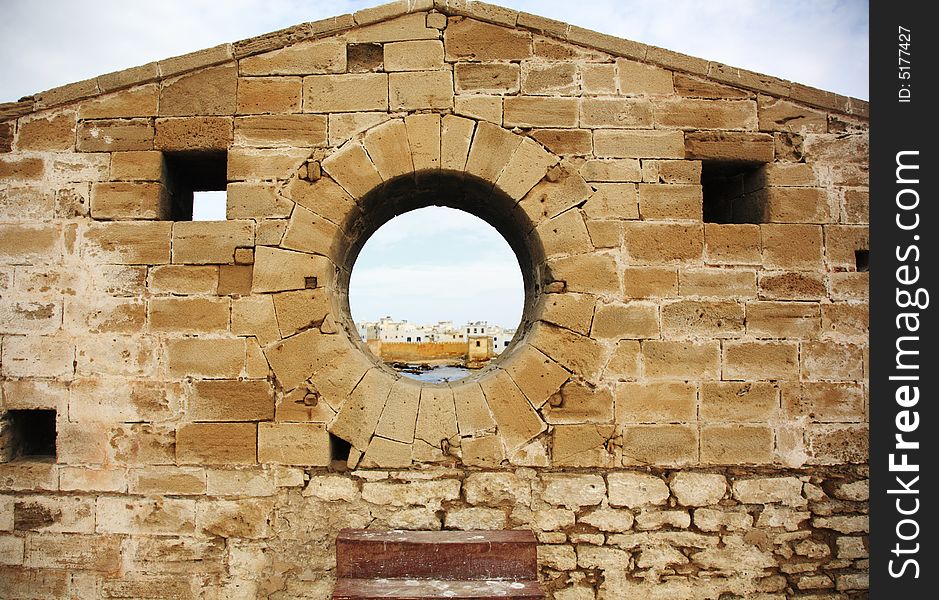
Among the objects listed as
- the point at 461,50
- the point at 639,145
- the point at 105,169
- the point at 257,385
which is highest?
the point at 461,50

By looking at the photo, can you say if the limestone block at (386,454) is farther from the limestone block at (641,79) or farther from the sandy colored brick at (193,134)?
the limestone block at (641,79)

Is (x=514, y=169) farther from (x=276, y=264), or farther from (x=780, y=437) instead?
(x=780, y=437)

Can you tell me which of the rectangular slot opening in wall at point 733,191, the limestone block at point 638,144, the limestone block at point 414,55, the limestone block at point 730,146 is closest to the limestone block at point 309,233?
the limestone block at point 414,55

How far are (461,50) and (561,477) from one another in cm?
313

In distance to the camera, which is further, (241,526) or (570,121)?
(570,121)

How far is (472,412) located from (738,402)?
189 cm

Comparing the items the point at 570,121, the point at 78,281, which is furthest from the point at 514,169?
the point at 78,281

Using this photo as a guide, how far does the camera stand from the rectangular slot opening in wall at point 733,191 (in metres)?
4.07

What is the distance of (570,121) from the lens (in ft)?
12.8

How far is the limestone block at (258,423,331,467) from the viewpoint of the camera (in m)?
3.67

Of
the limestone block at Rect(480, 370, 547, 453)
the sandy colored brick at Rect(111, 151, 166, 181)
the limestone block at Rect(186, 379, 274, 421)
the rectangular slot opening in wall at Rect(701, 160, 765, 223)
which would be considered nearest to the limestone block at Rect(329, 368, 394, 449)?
the limestone block at Rect(186, 379, 274, 421)

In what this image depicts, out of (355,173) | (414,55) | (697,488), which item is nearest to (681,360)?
(697,488)

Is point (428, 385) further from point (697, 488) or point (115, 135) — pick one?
point (115, 135)
